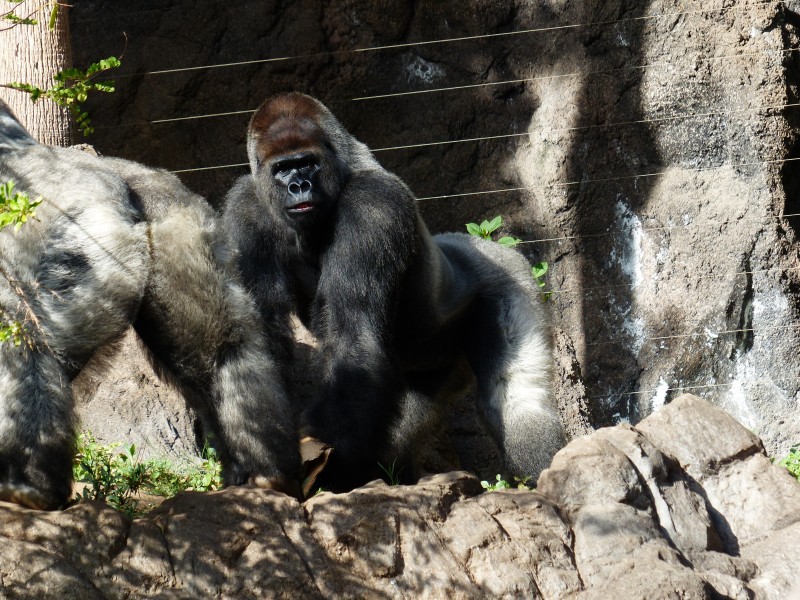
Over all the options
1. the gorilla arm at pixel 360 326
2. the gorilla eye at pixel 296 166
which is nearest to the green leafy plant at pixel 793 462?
the gorilla arm at pixel 360 326

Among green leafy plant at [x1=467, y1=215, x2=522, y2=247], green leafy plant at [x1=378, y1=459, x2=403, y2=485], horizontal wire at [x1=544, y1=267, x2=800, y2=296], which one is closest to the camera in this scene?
green leafy plant at [x1=378, y1=459, x2=403, y2=485]

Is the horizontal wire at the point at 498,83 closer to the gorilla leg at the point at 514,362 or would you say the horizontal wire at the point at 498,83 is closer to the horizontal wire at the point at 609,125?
the horizontal wire at the point at 609,125

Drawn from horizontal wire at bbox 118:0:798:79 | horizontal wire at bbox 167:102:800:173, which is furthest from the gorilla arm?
horizontal wire at bbox 118:0:798:79

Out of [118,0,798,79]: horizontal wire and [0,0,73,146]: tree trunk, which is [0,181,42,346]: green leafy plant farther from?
[118,0,798,79]: horizontal wire

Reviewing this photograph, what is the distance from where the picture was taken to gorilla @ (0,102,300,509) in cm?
315

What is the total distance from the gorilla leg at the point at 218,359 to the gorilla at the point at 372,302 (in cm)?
52

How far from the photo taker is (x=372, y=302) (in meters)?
4.12

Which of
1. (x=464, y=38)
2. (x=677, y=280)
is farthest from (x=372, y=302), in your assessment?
(x=464, y=38)

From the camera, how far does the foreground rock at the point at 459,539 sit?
2.85 meters

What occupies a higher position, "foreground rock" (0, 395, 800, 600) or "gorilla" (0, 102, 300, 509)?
"gorilla" (0, 102, 300, 509)

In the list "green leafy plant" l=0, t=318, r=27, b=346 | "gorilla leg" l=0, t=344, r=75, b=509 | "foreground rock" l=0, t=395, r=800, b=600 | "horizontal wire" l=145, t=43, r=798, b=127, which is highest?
"horizontal wire" l=145, t=43, r=798, b=127

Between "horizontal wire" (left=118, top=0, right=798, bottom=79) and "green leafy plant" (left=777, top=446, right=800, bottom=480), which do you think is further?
"horizontal wire" (left=118, top=0, right=798, bottom=79)

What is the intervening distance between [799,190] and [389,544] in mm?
4015

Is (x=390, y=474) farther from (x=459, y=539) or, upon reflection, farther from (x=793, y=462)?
(x=793, y=462)
